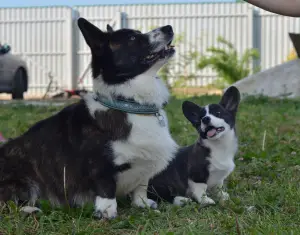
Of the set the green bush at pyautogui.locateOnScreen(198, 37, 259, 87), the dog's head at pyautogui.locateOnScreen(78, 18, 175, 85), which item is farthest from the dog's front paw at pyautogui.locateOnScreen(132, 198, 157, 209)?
the green bush at pyautogui.locateOnScreen(198, 37, 259, 87)

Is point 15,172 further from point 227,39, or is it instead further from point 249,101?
point 227,39

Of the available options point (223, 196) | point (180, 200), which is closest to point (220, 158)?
point (223, 196)

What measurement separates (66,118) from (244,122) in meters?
4.24

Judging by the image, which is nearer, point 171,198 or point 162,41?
point 162,41

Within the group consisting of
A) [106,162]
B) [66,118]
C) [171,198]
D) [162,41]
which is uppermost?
[162,41]

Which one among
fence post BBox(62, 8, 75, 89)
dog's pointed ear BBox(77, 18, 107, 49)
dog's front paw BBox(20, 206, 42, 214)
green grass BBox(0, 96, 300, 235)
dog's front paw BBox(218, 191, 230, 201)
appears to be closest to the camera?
green grass BBox(0, 96, 300, 235)

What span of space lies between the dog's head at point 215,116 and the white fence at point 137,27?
1533 cm

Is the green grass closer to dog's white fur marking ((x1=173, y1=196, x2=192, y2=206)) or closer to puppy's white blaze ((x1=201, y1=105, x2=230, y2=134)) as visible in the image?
dog's white fur marking ((x1=173, y1=196, x2=192, y2=206))

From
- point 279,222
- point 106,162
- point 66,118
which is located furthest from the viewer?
point 66,118

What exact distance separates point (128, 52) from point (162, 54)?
212mm

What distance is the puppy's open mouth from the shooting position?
3594 millimetres

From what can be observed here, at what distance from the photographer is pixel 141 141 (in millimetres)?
3453

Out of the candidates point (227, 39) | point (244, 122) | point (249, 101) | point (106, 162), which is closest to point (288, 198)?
point (106, 162)

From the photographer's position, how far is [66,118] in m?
3.68
